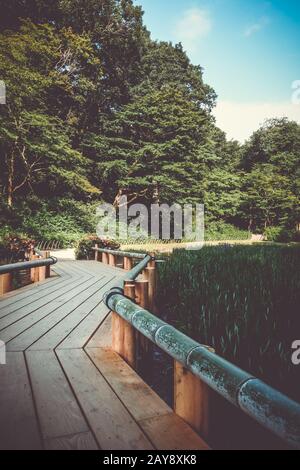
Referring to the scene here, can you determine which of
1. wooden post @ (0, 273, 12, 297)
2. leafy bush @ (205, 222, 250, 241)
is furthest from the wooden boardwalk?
leafy bush @ (205, 222, 250, 241)

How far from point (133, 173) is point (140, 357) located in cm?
2076

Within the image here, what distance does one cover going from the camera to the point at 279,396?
93 cm

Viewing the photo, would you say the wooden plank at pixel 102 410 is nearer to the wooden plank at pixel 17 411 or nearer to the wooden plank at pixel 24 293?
the wooden plank at pixel 17 411

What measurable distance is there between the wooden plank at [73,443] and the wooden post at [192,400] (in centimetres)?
43

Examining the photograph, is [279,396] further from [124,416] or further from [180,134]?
[180,134]

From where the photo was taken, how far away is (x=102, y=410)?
5.02ft

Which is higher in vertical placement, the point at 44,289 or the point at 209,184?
the point at 209,184

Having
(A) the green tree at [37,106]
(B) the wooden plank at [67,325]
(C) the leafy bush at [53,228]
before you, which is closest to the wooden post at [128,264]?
(B) the wooden plank at [67,325]

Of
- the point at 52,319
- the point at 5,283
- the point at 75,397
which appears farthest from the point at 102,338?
the point at 5,283

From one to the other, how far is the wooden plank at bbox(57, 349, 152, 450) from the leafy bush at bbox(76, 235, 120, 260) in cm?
955

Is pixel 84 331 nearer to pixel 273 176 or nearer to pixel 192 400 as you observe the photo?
pixel 192 400

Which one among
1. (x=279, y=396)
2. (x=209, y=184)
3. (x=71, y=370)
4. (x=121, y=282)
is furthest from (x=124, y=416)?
(x=209, y=184)

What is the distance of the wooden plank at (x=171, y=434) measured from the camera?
4.18ft

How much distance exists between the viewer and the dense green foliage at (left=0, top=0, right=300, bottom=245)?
15.7 metres
